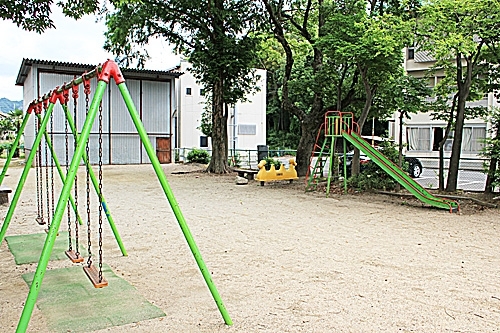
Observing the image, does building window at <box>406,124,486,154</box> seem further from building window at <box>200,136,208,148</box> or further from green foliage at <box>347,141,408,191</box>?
building window at <box>200,136,208,148</box>

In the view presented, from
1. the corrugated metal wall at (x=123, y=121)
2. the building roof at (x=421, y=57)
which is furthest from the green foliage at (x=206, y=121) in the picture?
the building roof at (x=421, y=57)

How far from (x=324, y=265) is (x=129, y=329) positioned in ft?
8.81

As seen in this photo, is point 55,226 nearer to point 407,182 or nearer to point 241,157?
point 407,182

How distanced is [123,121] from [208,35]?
994cm

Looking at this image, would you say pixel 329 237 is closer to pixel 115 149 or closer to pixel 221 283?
pixel 221 283

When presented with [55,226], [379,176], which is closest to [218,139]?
[379,176]

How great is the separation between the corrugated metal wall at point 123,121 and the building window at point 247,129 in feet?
25.2

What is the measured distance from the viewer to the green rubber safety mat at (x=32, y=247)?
587 cm

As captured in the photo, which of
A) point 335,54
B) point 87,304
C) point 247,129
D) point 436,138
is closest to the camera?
point 87,304

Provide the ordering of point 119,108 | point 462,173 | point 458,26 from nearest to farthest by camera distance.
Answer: point 458,26 < point 462,173 < point 119,108

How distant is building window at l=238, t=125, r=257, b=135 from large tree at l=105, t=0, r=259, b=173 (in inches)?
573

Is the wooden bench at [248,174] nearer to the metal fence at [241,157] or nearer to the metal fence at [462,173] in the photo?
the metal fence at [462,173]

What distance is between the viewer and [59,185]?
1465 cm

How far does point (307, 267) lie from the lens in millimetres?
5559
